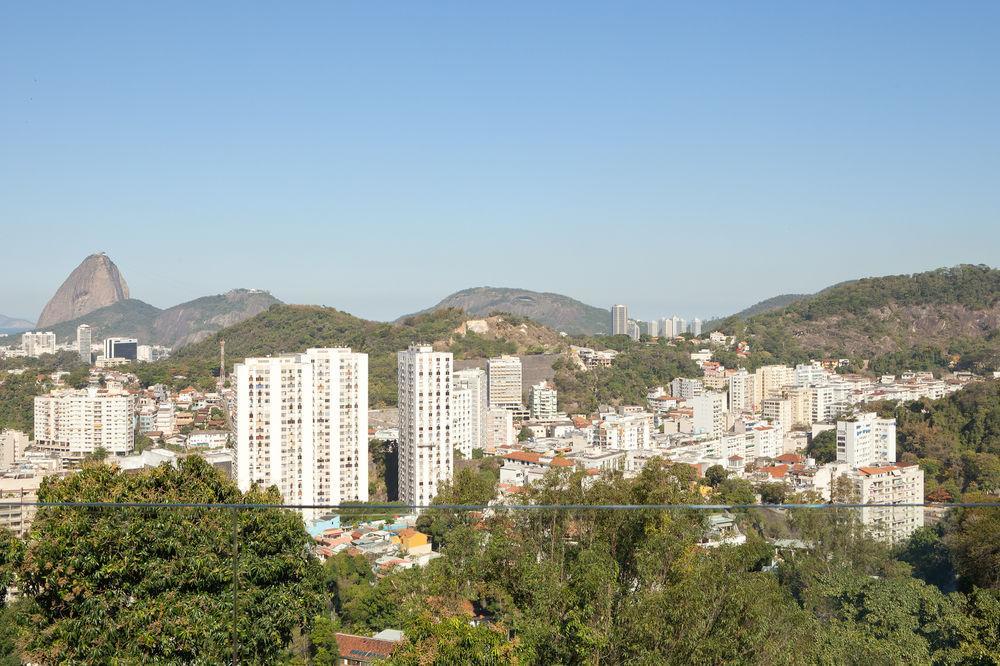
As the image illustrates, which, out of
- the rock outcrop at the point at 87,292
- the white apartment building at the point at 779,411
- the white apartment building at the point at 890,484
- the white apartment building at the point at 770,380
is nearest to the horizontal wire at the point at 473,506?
the white apartment building at the point at 890,484

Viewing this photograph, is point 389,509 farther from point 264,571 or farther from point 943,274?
point 943,274

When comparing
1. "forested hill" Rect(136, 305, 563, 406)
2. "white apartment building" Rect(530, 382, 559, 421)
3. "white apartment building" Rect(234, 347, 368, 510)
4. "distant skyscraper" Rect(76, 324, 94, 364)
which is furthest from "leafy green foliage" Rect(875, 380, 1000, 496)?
"distant skyscraper" Rect(76, 324, 94, 364)

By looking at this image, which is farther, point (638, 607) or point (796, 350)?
point (796, 350)

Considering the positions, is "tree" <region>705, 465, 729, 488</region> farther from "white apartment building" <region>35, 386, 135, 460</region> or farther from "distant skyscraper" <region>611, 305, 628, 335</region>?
"distant skyscraper" <region>611, 305, 628, 335</region>

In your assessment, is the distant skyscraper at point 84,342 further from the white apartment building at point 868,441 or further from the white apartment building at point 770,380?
the white apartment building at point 868,441

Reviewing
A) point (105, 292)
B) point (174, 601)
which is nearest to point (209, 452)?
point (174, 601)

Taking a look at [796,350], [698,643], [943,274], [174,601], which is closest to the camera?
[698,643]
